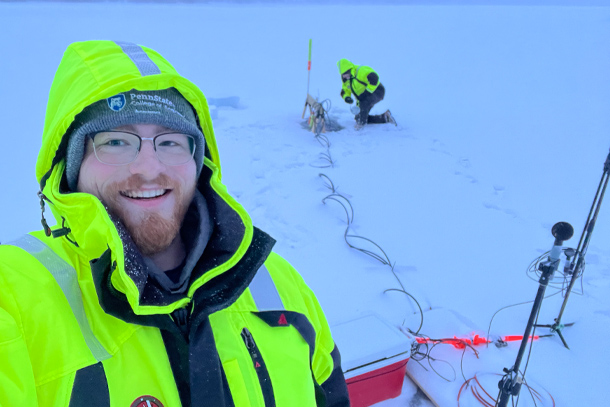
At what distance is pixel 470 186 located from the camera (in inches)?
189

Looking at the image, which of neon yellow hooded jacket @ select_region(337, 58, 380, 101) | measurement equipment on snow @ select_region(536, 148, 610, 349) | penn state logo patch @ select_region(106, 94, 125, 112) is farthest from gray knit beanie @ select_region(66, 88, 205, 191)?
neon yellow hooded jacket @ select_region(337, 58, 380, 101)

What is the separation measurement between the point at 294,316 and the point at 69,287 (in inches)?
23.4

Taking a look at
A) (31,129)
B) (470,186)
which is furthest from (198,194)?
(31,129)

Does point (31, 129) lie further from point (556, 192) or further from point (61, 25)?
point (61, 25)

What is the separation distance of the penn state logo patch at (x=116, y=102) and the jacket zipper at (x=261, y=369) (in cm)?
73

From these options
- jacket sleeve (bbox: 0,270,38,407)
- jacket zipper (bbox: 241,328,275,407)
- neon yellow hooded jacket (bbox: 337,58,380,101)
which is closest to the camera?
jacket sleeve (bbox: 0,270,38,407)

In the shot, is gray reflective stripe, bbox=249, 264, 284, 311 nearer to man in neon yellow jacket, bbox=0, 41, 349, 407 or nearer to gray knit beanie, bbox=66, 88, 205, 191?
man in neon yellow jacket, bbox=0, 41, 349, 407

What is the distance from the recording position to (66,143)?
1.14 meters

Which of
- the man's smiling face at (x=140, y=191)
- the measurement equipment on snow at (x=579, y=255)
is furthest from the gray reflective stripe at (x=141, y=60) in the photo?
the measurement equipment on snow at (x=579, y=255)

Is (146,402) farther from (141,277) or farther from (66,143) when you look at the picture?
(66,143)

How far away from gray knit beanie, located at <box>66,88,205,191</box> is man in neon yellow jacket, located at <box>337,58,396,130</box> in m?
5.71

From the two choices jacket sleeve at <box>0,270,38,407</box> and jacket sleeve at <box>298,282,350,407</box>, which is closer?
jacket sleeve at <box>0,270,38,407</box>

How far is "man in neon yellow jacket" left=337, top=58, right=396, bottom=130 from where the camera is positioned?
6.47m

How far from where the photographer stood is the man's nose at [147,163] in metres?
1.13
